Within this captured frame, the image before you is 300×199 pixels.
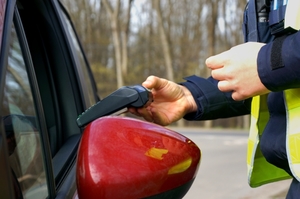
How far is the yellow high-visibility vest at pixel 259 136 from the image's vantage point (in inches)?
52.9

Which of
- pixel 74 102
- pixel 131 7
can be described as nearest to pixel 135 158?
pixel 74 102

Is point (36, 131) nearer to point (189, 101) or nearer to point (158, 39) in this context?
point (189, 101)

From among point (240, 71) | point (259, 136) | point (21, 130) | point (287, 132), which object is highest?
point (240, 71)

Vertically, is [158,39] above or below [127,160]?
below

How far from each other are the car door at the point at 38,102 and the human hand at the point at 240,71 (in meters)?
0.56

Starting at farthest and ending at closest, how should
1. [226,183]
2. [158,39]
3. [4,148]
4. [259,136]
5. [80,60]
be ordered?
[158,39] < [226,183] < [80,60] < [259,136] < [4,148]

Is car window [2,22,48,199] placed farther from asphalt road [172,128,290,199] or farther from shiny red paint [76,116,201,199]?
asphalt road [172,128,290,199]

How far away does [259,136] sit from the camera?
1.68 metres

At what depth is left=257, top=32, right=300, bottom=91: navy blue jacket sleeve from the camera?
48.4 inches

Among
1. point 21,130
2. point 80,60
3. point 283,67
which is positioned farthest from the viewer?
point 80,60

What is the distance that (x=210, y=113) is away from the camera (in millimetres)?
1926

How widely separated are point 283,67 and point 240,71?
0.11 metres

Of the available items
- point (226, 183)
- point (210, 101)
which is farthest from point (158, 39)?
point (210, 101)

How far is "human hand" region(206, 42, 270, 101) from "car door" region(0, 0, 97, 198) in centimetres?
56
